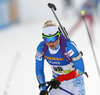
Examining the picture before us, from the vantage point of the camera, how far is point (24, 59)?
823cm

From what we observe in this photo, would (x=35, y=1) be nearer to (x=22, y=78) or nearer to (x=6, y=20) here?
(x=6, y=20)

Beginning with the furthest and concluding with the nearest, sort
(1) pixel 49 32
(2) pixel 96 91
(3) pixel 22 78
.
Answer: (3) pixel 22 78 < (2) pixel 96 91 < (1) pixel 49 32

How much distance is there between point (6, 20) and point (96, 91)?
28.4ft

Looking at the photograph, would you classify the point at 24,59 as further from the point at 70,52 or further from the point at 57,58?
the point at 70,52

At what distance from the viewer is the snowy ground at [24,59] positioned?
5.85m

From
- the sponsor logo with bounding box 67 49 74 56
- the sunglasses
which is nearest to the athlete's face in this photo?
the sunglasses

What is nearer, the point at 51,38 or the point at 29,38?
the point at 51,38

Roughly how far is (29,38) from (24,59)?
315 cm

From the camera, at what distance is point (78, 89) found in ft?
11.6

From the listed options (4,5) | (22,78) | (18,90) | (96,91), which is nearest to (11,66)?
(22,78)

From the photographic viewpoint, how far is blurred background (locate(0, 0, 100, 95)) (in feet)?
20.1

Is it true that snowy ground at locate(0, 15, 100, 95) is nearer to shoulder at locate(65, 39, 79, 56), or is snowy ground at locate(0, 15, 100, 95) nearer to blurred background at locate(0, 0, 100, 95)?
blurred background at locate(0, 0, 100, 95)

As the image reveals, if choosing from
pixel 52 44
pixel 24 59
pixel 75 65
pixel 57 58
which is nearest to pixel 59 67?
pixel 57 58

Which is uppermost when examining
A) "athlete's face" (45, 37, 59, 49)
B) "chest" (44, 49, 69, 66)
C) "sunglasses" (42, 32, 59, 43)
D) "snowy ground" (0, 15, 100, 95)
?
"snowy ground" (0, 15, 100, 95)
